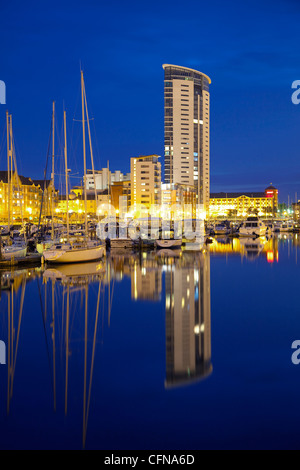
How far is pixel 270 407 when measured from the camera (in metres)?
7.86

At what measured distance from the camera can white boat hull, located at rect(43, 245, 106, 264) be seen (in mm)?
30689

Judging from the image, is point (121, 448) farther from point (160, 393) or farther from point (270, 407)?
point (270, 407)

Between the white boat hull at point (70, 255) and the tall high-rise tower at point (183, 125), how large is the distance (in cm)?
13167

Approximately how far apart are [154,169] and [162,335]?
114 meters

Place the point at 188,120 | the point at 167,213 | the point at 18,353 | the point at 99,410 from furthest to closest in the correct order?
1. the point at 188,120
2. the point at 167,213
3. the point at 18,353
4. the point at 99,410

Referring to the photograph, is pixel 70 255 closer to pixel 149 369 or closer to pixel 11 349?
pixel 11 349

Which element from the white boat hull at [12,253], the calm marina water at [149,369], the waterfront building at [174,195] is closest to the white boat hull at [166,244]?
the white boat hull at [12,253]

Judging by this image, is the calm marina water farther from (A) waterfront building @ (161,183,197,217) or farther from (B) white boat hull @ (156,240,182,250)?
(A) waterfront building @ (161,183,197,217)

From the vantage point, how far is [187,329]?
13484mm

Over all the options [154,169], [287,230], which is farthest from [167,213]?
[287,230]

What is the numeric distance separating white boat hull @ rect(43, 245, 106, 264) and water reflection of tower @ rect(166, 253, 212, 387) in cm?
862

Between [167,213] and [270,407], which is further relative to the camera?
[167,213]

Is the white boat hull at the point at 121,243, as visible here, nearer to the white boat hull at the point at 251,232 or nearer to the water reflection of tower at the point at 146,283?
the water reflection of tower at the point at 146,283

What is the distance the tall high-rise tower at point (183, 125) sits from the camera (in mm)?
160750
